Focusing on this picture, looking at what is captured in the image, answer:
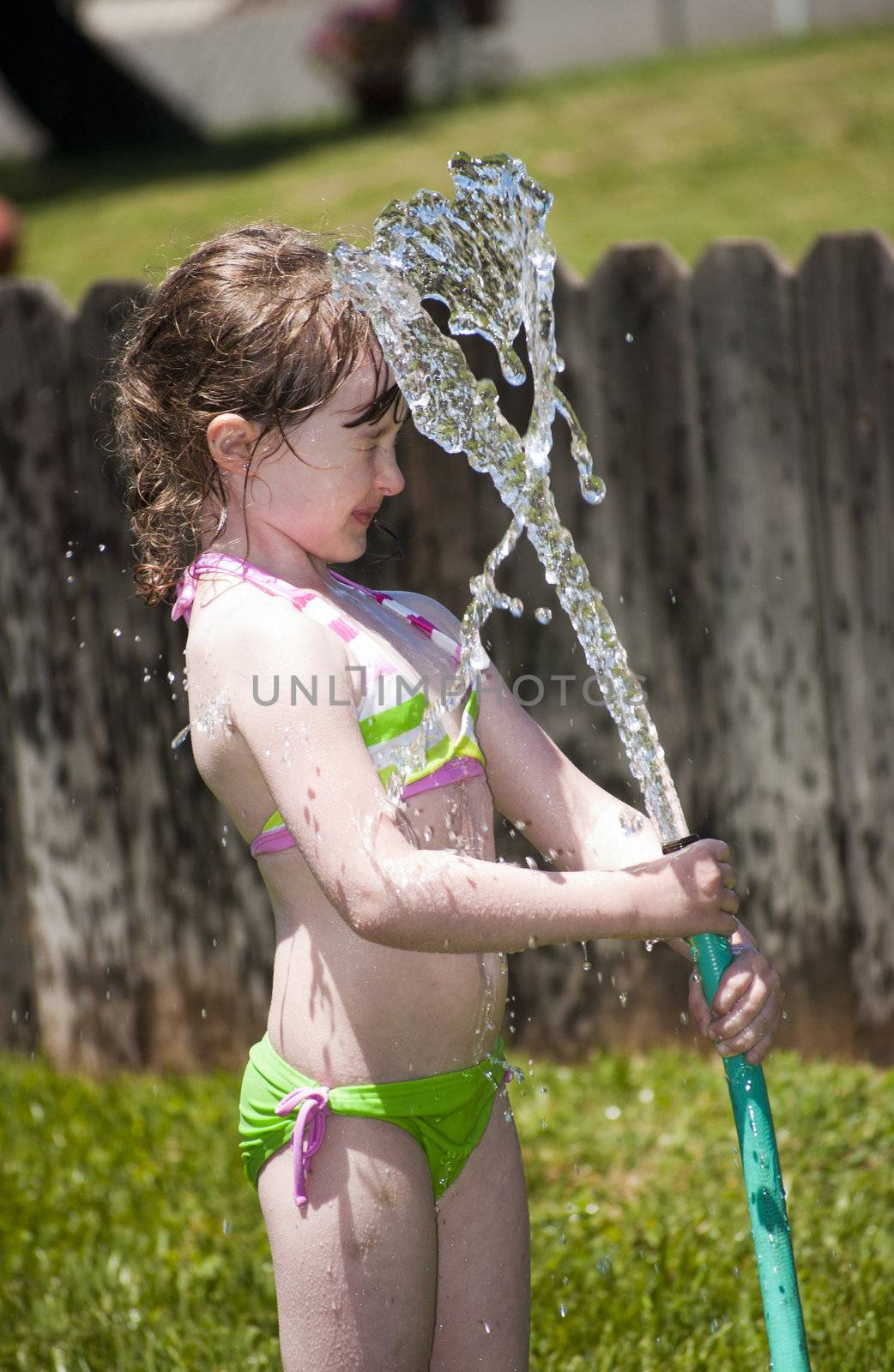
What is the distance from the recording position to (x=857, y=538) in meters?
3.54

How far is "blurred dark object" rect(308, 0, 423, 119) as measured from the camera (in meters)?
15.4

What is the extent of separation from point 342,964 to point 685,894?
0.43 metres

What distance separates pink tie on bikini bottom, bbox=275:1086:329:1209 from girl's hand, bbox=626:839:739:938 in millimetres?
454

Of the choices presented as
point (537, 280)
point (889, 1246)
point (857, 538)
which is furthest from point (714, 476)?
point (889, 1246)

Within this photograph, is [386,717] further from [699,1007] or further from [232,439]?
[699,1007]

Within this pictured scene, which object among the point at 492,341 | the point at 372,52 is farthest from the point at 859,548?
the point at 372,52

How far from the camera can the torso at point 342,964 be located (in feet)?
6.15

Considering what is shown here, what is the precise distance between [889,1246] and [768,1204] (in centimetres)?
136

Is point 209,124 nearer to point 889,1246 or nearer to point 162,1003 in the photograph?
point 162,1003

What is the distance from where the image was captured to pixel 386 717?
73.5 inches

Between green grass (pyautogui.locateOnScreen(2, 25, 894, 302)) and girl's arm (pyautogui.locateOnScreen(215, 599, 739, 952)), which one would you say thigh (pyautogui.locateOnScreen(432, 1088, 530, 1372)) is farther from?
green grass (pyautogui.locateOnScreen(2, 25, 894, 302))

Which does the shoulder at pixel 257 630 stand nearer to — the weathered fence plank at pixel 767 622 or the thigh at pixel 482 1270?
the thigh at pixel 482 1270

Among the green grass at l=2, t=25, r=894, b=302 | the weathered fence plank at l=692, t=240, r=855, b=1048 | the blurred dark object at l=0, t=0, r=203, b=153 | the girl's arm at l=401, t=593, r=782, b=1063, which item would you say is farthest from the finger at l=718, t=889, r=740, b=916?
the blurred dark object at l=0, t=0, r=203, b=153

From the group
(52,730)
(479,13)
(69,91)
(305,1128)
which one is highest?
(479,13)
